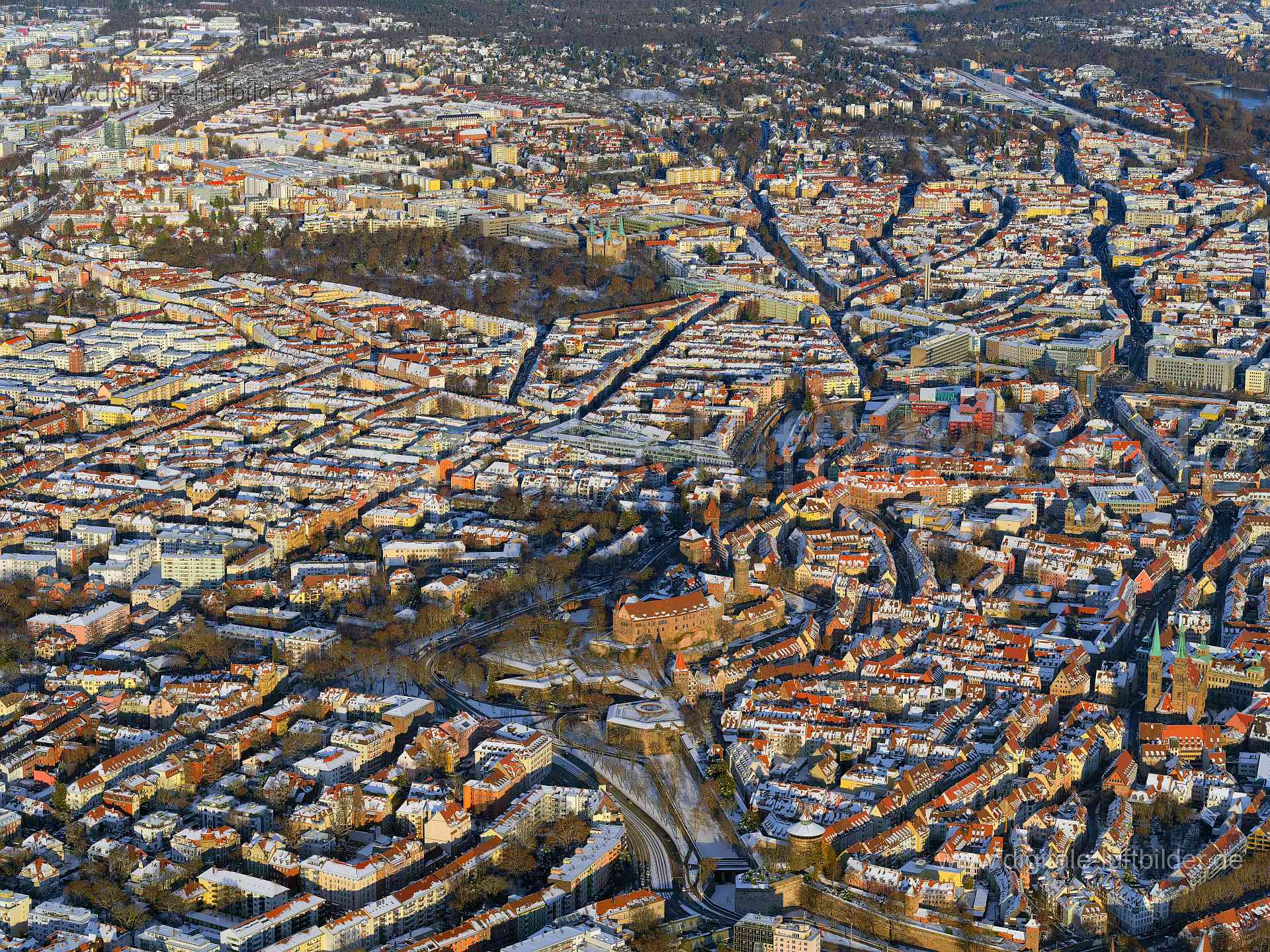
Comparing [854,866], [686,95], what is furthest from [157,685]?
[686,95]

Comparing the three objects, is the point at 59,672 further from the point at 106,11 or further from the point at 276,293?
the point at 106,11

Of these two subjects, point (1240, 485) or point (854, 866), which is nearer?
point (854, 866)

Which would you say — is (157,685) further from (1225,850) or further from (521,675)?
(1225,850)

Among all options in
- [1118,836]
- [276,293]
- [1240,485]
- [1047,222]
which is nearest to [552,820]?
[1118,836]

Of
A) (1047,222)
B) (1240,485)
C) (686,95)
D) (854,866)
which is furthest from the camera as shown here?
(686,95)

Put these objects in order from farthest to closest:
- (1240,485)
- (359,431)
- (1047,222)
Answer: (1047,222), (359,431), (1240,485)

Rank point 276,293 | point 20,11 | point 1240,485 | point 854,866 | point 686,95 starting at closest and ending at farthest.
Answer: point 854,866 → point 1240,485 → point 276,293 → point 686,95 → point 20,11
